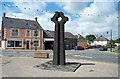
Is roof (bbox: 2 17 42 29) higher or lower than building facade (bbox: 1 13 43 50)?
higher

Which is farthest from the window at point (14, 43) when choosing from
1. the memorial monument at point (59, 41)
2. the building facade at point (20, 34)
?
the memorial monument at point (59, 41)

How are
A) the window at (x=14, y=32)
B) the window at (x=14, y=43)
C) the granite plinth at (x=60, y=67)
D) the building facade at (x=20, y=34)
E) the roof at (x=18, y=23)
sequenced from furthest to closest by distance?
the roof at (x=18, y=23) → the window at (x=14, y=32) → the window at (x=14, y=43) → the building facade at (x=20, y=34) → the granite plinth at (x=60, y=67)

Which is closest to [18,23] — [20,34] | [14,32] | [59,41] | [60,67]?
[14,32]

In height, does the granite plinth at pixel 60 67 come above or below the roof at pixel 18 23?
below

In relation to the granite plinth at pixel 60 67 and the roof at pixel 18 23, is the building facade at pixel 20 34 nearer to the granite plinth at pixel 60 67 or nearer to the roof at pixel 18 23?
the roof at pixel 18 23

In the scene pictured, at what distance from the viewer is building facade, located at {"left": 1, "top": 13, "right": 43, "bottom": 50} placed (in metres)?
49.9

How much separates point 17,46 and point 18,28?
4680 millimetres

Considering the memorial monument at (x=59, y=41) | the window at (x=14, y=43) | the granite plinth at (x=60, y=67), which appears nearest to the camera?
the granite plinth at (x=60, y=67)

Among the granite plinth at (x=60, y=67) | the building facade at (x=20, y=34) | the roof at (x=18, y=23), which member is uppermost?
the roof at (x=18, y=23)

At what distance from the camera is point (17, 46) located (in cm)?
5138

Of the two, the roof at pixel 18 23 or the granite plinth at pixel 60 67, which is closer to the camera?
the granite plinth at pixel 60 67

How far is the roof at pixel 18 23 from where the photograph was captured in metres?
50.7

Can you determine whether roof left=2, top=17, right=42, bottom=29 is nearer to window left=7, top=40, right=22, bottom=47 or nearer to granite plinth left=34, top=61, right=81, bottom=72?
window left=7, top=40, right=22, bottom=47

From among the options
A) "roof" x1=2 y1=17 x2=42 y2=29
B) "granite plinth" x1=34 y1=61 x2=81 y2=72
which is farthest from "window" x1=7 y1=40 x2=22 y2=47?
"granite plinth" x1=34 y1=61 x2=81 y2=72
